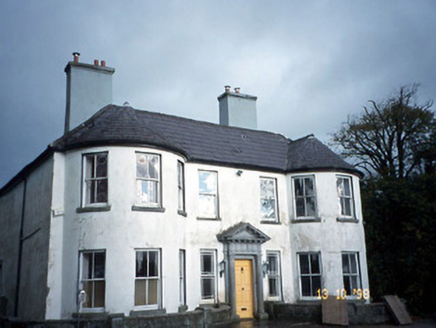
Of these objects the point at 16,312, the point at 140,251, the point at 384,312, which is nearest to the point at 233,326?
the point at 140,251

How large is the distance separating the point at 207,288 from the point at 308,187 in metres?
6.23

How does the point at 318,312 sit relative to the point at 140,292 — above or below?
below

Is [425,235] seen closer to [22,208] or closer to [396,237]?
[396,237]

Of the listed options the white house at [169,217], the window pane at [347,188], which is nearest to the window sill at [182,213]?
the white house at [169,217]

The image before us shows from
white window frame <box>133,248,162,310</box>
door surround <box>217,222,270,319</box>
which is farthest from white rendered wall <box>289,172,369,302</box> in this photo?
white window frame <box>133,248,162,310</box>

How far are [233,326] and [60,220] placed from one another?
695 cm

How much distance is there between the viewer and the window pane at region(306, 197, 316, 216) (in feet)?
65.3

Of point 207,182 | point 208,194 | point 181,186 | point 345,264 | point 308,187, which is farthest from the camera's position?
point 308,187

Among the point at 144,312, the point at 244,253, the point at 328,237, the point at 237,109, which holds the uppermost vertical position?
Answer: the point at 237,109

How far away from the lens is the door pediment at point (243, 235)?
59.4ft

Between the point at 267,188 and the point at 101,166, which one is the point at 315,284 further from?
the point at 101,166

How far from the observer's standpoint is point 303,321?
56.9ft

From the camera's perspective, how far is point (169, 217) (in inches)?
617

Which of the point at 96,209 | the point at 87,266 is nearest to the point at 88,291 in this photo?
the point at 87,266
